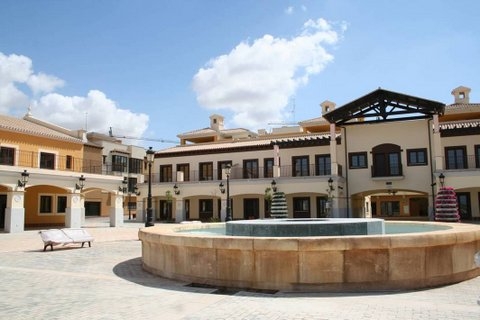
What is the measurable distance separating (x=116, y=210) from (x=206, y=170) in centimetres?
940

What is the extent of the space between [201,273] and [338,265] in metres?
2.56

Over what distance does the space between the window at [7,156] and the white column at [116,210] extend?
→ 22.6ft

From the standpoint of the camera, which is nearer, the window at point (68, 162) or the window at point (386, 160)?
the window at point (386, 160)

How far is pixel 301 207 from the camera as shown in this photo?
1320 inches

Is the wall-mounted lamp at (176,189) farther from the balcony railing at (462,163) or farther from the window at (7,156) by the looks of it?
the balcony railing at (462,163)

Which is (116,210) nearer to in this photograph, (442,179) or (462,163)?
(442,179)

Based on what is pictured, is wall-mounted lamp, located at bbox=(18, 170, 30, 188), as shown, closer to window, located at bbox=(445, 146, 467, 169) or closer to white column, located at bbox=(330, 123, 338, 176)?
white column, located at bbox=(330, 123, 338, 176)

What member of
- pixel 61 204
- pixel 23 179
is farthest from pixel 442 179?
pixel 61 204

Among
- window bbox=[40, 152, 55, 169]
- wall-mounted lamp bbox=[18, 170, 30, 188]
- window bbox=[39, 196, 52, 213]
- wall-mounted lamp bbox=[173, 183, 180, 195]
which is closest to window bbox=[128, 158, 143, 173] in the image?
wall-mounted lamp bbox=[173, 183, 180, 195]

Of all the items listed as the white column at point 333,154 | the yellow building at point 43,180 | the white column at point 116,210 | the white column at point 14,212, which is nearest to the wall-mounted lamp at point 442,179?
the white column at point 333,154

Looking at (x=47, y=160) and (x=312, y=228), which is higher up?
(x=47, y=160)

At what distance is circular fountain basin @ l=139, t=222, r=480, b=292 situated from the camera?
24.1ft

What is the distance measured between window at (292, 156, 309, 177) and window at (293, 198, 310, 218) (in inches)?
78.6

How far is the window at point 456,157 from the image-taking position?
28.9 meters
